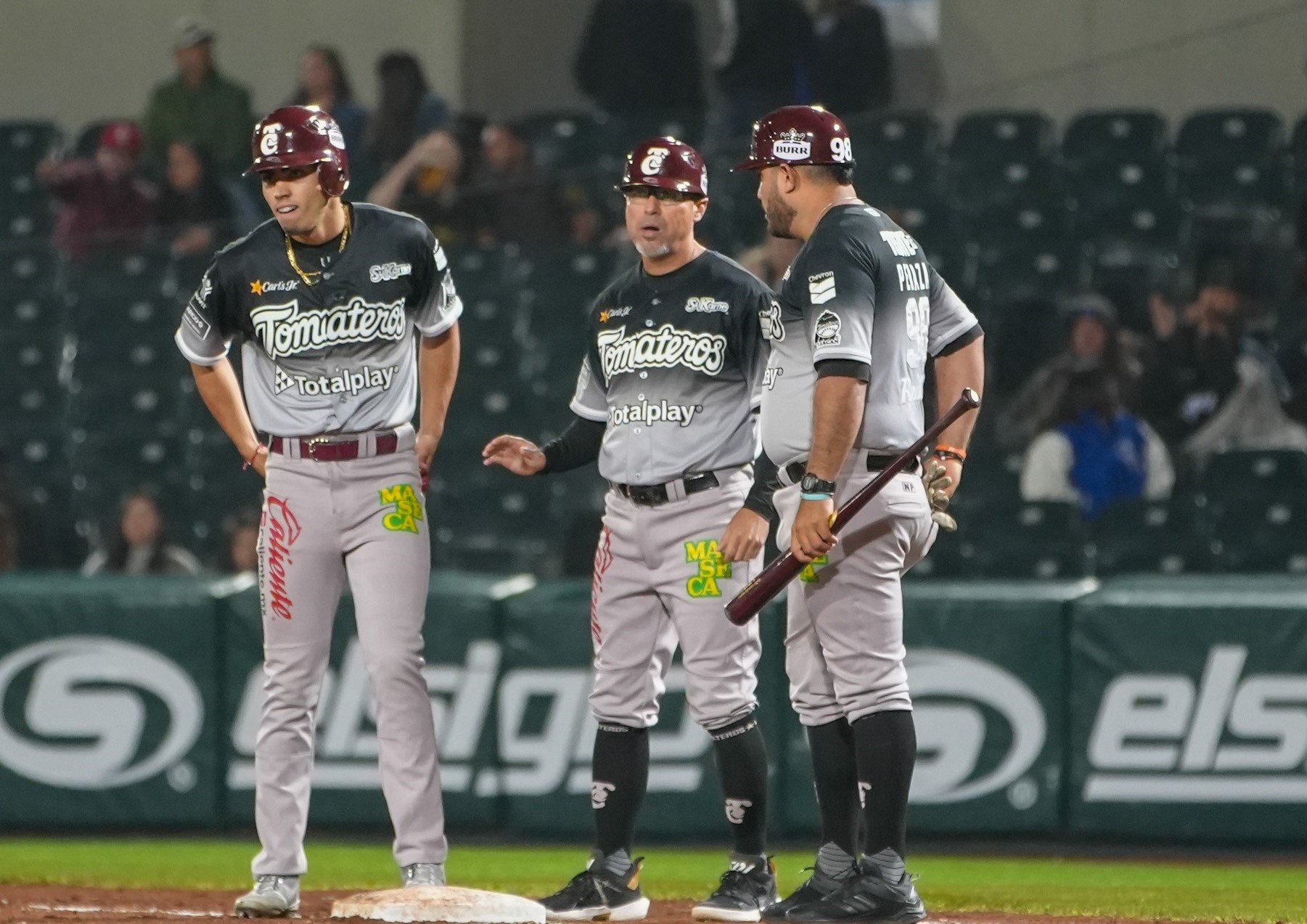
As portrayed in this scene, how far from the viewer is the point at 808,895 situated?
5.16 meters

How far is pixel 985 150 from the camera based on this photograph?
1191cm

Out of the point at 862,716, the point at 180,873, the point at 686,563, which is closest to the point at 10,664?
the point at 180,873

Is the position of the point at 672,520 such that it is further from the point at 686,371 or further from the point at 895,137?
the point at 895,137

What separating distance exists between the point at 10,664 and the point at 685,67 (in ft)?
20.2

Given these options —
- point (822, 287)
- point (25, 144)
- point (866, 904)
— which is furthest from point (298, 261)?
point (25, 144)

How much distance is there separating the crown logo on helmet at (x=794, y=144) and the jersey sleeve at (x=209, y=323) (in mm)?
1603

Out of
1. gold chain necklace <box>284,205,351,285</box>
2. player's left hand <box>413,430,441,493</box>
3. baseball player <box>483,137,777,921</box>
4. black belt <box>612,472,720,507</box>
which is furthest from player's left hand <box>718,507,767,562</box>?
gold chain necklace <box>284,205,351,285</box>

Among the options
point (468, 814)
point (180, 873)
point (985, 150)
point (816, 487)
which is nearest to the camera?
point (816, 487)

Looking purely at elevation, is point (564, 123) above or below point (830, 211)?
above

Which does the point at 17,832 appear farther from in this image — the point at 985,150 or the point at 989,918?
the point at 985,150

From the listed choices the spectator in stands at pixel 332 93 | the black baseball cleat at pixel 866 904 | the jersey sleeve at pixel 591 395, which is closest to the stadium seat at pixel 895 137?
the spectator in stands at pixel 332 93

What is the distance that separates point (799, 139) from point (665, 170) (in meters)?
0.43

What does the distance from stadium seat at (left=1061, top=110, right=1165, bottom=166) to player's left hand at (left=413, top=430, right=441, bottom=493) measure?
23.0 feet

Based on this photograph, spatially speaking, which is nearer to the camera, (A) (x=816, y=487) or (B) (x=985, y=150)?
(A) (x=816, y=487)
